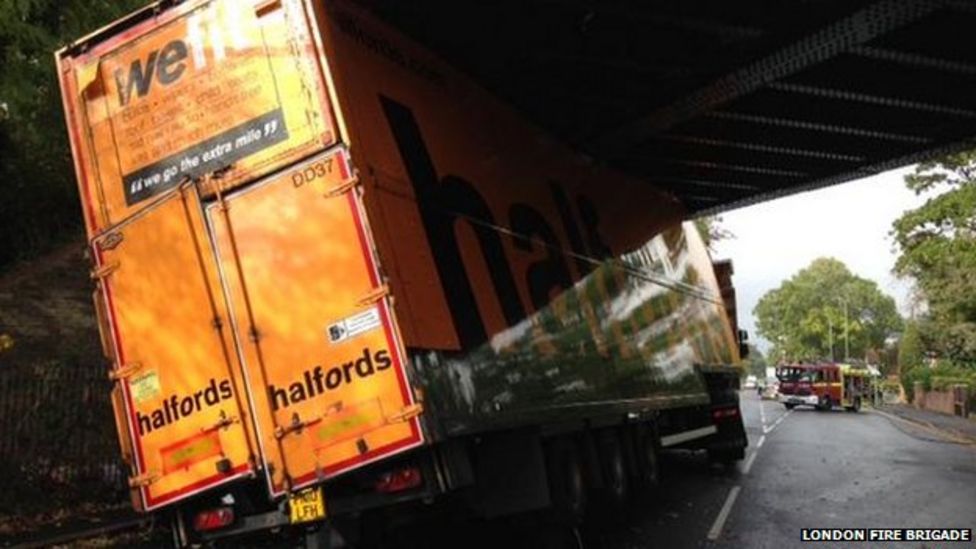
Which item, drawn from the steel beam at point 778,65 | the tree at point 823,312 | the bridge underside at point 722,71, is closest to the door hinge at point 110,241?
the bridge underside at point 722,71

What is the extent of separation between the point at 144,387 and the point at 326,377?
158 centimetres

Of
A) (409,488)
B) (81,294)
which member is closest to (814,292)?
(81,294)

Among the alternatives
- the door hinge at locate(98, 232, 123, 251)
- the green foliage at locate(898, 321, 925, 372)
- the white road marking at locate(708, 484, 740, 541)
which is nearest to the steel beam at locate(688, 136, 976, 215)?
the white road marking at locate(708, 484, 740, 541)

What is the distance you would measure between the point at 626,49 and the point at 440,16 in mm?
2060

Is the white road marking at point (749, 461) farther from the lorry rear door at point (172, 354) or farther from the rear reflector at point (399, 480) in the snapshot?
the lorry rear door at point (172, 354)

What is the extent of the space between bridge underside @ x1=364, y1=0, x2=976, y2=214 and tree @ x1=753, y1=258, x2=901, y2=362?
10514cm

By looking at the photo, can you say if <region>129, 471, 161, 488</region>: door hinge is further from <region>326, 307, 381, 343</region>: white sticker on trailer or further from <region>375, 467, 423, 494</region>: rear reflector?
<region>326, 307, 381, 343</region>: white sticker on trailer

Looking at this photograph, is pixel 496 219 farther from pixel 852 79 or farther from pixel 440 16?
pixel 852 79

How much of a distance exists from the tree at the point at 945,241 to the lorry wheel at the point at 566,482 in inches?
829

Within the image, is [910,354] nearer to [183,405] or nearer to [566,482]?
[566,482]

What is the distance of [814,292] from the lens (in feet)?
396

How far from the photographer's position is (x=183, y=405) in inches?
245

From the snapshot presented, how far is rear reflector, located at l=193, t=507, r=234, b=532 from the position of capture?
6.32 meters

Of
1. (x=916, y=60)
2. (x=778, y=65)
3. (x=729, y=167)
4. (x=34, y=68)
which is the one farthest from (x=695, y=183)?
(x=34, y=68)
